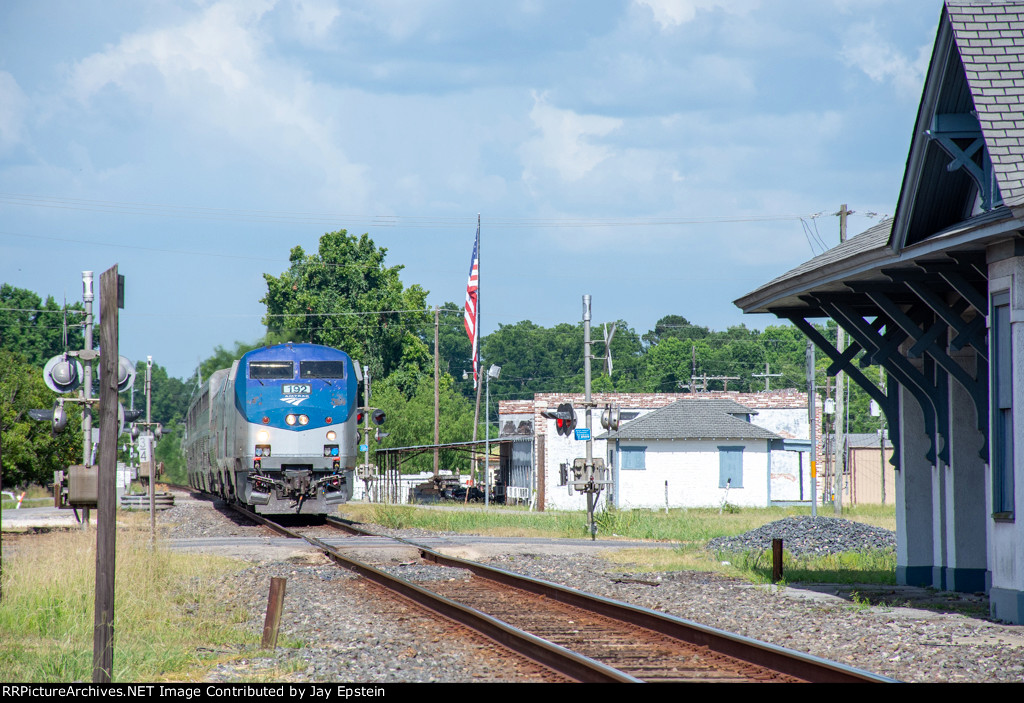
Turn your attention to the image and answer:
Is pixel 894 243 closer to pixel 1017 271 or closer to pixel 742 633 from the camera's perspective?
pixel 1017 271

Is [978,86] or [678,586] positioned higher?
[978,86]

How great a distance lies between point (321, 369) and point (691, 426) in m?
25.6

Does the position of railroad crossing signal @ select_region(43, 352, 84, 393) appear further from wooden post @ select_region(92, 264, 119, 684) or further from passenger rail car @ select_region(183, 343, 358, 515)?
wooden post @ select_region(92, 264, 119, 684)

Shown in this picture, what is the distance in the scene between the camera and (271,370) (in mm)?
25953

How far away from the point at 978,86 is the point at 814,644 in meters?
6.38

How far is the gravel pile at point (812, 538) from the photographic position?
2114 cm

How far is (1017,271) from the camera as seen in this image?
11742mm

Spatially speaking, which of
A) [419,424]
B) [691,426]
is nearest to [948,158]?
[691,426]

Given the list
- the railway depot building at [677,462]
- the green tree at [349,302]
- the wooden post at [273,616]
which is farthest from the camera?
the green tree at [349,302]

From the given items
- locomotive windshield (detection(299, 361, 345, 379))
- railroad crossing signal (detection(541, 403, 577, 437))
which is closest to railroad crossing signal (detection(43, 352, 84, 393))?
locomotive windshield (detection(299, 361, 345, 379))

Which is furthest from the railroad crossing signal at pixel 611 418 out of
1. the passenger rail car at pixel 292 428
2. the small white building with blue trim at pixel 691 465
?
the small white building with blue trim at pixel 691 465

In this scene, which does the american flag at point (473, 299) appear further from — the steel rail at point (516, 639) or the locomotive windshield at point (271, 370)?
the steel rail at point (516, 639)

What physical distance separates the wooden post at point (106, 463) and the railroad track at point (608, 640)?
3.50 meters
